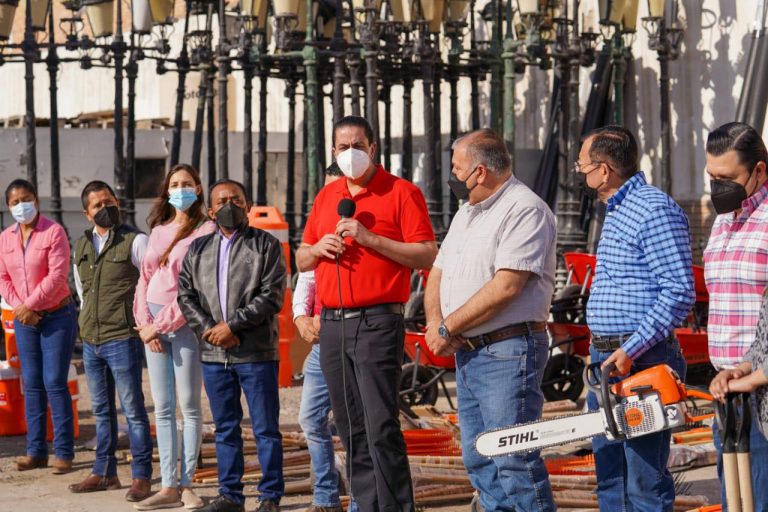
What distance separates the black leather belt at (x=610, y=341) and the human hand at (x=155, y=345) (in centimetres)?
303

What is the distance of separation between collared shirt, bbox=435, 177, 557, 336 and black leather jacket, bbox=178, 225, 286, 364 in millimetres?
1665

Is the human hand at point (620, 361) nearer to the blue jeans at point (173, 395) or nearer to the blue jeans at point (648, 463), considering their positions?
the blue jeans at point (648, 463)

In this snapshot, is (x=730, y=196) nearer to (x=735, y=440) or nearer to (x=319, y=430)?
(x=735, y=440)

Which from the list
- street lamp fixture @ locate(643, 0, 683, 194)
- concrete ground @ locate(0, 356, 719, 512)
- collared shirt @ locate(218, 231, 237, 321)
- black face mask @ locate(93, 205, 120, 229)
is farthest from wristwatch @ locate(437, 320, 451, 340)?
street lamp fixture @ locate(643, 0, 683, 194)

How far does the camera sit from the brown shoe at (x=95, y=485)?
891 cm

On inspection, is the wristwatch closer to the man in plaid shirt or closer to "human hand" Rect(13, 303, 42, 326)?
the man in plaid shirt

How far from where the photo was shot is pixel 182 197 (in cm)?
828

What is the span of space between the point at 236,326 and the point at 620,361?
261cm

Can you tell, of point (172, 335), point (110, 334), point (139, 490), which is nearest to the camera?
point (172, 335)

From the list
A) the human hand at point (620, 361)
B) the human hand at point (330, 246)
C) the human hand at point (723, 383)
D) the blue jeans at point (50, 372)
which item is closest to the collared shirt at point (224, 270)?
the human hand at point (330, 246)

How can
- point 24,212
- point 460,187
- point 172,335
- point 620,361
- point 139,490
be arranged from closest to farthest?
1. point 620,361
2. point 460,187
3. point 172,335
4. point 139,490
5. point 24,212

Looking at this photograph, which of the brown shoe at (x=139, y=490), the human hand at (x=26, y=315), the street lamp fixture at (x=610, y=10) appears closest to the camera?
the brown shoe at (x=139, y=490)

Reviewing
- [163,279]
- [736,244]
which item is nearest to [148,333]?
[163,279]

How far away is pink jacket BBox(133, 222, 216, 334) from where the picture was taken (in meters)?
8.12
